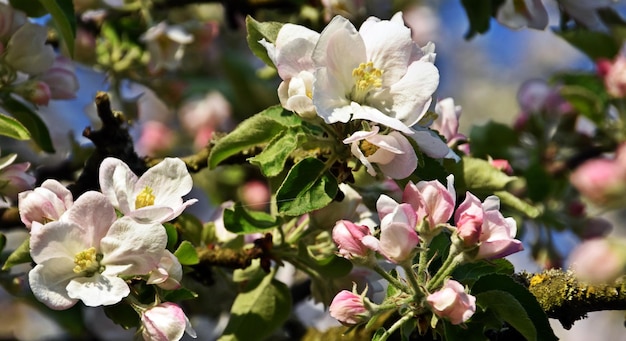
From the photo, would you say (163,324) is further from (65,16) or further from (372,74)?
(65,16)

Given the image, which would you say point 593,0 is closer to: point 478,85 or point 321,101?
point 321,101

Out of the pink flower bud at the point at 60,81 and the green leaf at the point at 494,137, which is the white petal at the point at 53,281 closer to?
the pink flower bud at the point at 60,81

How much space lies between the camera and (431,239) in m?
0.99

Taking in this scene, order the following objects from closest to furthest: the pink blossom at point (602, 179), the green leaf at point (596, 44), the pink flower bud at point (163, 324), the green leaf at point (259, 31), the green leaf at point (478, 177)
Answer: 1. the pink flower bud at point (163, 324)
2. the green leaf at point (259, 31)
3. the green leaf at point (478, 177)
4. the pink blossom at point (602, 179)
5. the green leaf at point (596, 44)

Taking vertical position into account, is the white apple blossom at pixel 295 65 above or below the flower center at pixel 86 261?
above

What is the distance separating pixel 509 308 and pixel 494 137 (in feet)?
3.35

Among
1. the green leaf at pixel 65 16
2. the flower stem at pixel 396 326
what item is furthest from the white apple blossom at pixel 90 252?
the green leaf at pixel 65 16

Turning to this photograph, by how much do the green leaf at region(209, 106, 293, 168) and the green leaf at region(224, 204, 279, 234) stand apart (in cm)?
9

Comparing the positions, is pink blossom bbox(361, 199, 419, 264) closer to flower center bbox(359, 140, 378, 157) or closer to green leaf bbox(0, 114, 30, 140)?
flower center bbox(359, 140, 378, 157)

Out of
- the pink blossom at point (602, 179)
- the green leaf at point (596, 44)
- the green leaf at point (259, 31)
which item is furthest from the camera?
the green leaf at point (596, 44)

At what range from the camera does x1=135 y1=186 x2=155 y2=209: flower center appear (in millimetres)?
1058

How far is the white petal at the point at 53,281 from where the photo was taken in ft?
3.18

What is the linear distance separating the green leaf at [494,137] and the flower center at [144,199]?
3.09 ft

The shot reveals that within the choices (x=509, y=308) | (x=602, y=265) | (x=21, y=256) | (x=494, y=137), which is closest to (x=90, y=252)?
(x=21, y=256)
